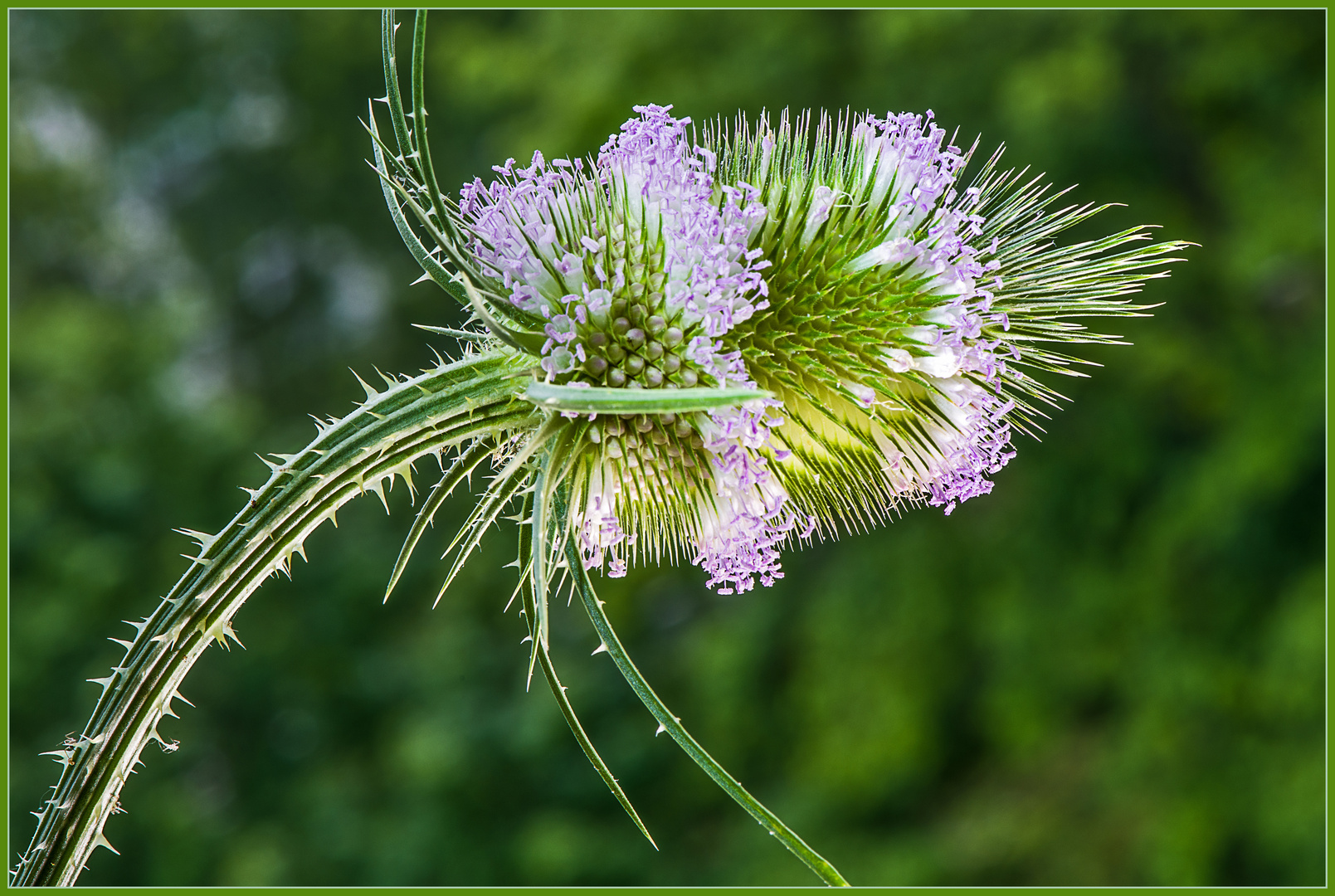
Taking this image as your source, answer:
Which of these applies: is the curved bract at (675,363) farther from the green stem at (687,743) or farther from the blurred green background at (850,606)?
the blurred green background at (850,606)

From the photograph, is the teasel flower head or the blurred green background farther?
the blurred green background

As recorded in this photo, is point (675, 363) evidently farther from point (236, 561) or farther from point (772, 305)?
point (236, 561)

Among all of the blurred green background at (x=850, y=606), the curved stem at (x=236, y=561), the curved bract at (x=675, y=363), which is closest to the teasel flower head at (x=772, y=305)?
the curved bract at (x=675, y=363)

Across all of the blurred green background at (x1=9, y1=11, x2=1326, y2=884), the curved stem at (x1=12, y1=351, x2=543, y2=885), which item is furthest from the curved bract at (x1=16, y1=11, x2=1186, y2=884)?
the blurred green background at (x1=9, y1=11, x2=1326, y2=884)

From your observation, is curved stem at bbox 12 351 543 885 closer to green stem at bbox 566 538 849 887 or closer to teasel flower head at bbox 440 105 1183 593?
teasel flower head at bbox 440 105 1183 593

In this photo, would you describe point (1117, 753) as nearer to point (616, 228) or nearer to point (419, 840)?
point (419, 840)

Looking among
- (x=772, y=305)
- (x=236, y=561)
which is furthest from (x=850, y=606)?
(x=236, y=561)
